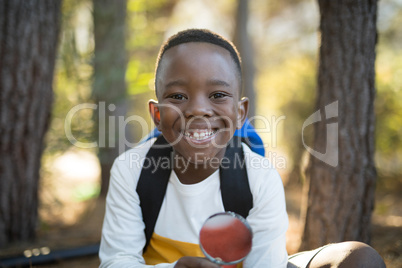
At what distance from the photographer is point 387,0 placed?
7141 mm

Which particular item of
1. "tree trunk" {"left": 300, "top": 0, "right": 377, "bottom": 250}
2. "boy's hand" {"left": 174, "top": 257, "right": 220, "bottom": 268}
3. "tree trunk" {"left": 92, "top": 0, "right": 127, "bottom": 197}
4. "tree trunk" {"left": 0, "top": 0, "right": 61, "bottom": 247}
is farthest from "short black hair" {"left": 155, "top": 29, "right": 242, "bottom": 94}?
"tree trunk" {"left": 92, "top": 0, "right": 127, "bottom": 197}

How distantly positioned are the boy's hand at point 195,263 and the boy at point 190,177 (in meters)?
0.23

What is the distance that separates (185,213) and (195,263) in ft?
1.60

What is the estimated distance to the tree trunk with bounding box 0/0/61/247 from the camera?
2922 mm

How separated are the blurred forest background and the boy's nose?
1.47m

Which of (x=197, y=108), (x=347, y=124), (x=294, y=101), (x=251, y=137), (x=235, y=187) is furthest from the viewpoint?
(x=294, y=101)

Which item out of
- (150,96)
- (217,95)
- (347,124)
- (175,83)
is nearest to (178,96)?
(175,83)

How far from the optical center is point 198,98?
1682mm

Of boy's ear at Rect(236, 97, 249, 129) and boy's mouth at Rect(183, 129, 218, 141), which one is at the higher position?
boy's ear at Rect(236, 97, 249, 129)

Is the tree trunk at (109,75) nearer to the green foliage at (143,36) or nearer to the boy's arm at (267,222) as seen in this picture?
the green foliage at (143,36)

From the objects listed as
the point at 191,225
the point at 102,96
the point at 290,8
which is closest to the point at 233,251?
the point at 191,225

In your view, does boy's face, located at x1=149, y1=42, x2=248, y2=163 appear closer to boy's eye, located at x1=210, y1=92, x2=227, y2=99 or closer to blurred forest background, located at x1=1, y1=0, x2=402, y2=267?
boy's eye, located at x1=210, y1=92, x2=227, y2=99

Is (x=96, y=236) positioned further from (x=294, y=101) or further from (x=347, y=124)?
(x=294, y=101)

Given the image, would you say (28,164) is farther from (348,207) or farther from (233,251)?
(348,207)
